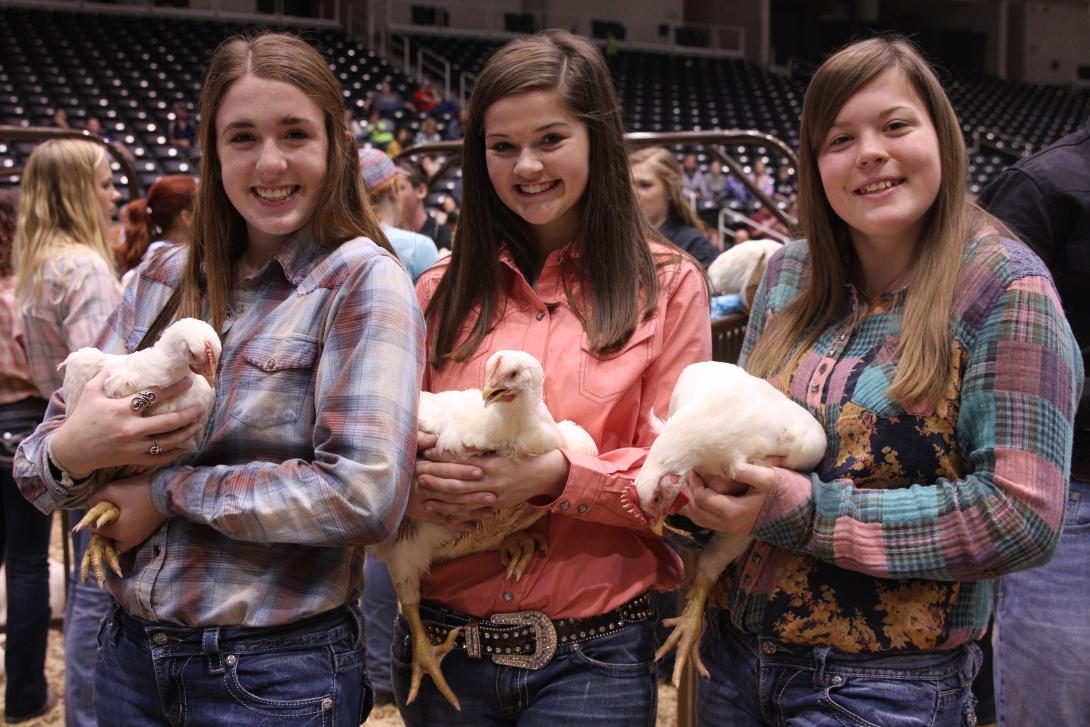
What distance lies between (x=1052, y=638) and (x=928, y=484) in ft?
2.26

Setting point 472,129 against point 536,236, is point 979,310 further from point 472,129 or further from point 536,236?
point 472,129

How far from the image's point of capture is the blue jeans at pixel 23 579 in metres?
3.22

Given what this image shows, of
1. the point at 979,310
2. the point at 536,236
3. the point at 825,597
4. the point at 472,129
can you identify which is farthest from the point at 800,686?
the point at 472,129

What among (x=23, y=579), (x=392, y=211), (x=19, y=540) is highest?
(x=392, y=211)

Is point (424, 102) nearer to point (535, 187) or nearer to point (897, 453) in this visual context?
point (535, 187)

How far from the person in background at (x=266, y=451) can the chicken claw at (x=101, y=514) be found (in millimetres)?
11

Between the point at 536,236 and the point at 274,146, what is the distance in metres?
A: 0.53

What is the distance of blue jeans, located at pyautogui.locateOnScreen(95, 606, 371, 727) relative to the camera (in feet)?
4.74

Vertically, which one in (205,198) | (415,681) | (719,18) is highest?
(719,18)

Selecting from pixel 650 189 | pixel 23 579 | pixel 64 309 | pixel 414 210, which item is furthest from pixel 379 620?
pixel 650 189

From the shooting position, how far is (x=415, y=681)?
1624mm

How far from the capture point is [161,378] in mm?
1497

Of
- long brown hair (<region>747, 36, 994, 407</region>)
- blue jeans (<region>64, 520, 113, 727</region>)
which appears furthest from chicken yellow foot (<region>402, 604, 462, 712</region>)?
blue jeans (<region>64, 520, 113, 727</region>)

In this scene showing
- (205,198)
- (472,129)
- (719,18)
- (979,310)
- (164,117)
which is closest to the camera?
(979,310)
